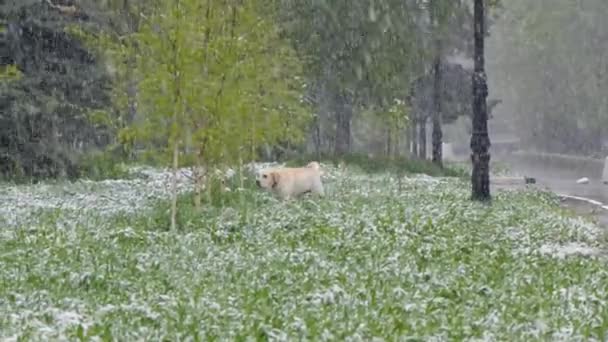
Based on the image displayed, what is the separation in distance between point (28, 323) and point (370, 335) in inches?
101

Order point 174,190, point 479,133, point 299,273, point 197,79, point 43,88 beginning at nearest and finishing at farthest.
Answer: point 299,273 → point 174,190 → point 197,79 → point 479,133 → point 43,88

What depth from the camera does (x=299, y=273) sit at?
37.0 feet

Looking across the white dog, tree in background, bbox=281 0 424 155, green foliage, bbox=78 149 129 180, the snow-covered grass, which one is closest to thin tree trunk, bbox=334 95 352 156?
tree in background, bbox=281 0 424 155

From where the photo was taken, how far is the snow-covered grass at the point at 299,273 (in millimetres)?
8273

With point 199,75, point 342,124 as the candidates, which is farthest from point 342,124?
point 199,75

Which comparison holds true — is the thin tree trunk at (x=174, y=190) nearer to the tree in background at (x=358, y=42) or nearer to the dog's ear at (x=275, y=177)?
the dog's ear at (x=275, y=177)

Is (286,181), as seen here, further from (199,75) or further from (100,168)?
(100,168)

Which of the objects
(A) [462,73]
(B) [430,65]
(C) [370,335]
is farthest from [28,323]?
(A) [462,73]

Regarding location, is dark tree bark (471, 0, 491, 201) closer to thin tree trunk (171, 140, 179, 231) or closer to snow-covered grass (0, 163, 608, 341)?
snow-covered grass (0, 163, 608, 341)

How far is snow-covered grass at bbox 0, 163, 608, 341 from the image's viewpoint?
8.27 meters

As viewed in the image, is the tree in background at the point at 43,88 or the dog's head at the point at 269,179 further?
the tree in background at the point at 43,88

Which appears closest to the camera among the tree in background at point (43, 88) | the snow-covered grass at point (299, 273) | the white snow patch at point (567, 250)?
the snow-covered grass at point (299, 273)

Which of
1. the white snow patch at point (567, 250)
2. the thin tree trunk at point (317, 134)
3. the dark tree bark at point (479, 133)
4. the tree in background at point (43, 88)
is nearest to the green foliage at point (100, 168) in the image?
the tree in background at point (43, 88)

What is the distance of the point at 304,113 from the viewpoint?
1352 inches
